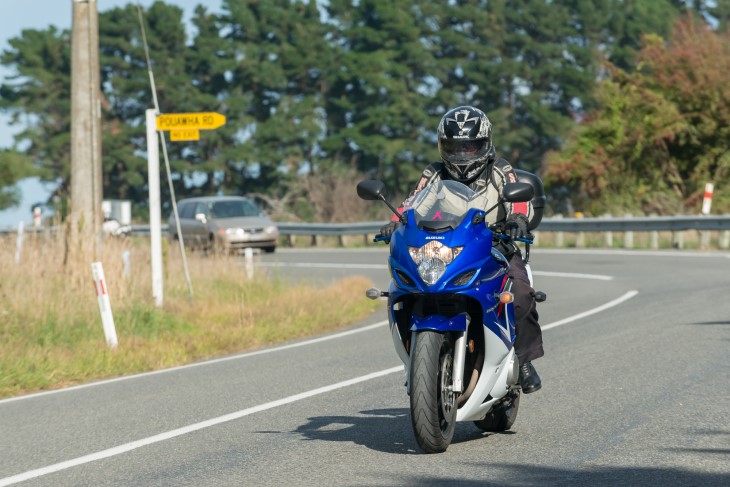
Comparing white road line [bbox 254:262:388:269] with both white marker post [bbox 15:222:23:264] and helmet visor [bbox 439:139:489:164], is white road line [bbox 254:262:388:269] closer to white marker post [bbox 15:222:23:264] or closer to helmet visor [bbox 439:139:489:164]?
white marker post [bbox 15:222:23:264]

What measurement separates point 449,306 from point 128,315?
371 inches

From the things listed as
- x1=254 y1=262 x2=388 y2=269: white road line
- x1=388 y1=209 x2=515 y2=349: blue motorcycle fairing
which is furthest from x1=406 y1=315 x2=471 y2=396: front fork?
x1=254 y1=262 x2=388 y2=269: white road line

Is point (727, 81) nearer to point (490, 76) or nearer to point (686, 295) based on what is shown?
point (686, 295)

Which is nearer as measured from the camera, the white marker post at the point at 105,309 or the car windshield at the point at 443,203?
the car windshield at the point at 443,203

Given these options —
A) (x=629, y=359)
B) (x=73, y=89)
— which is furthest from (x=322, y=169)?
(x=629, y=359)

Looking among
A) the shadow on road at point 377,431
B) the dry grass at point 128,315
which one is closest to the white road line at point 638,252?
the dry grass at point 128,315

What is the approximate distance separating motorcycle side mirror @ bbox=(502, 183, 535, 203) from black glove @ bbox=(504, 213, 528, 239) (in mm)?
245

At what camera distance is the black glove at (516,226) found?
24.4ft

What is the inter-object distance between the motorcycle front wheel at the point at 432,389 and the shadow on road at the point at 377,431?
335mm

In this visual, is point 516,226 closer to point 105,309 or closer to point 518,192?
point 518,192

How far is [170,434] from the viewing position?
8.46 meters

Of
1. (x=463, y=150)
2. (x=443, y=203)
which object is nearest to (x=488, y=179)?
(x=463, y=150)

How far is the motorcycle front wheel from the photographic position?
6.87m

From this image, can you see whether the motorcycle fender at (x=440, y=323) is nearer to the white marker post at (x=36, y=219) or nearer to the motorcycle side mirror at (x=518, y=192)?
the motorcycle side mirror at (x=518, y=192)
